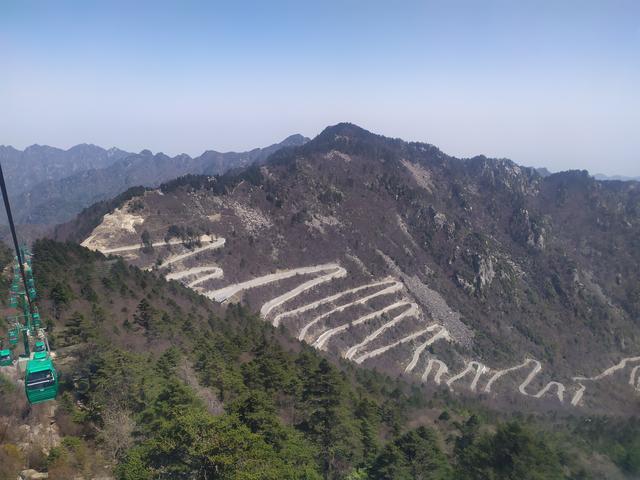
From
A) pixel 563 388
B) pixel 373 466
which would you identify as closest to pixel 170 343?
pixel 373 466

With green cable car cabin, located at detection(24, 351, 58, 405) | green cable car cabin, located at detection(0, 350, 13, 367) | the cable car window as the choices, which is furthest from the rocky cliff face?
the cable car window

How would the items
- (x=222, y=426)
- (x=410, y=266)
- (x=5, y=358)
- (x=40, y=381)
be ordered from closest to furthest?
(x=222, y=426) → (x=40, y=381) → (x=5, y=358) → (x=410, y=266)

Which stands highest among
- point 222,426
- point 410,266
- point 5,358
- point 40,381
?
point 5,358

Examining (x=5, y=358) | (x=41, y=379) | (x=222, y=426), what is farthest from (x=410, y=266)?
(x=41, y=379)

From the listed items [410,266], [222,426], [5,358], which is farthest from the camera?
[410,266]

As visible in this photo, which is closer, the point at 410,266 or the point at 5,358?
the point at 5,358

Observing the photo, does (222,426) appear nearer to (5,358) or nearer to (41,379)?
(41,379)

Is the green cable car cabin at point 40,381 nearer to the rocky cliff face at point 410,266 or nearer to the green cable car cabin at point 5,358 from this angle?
the green cable car cabin at point 5,358
